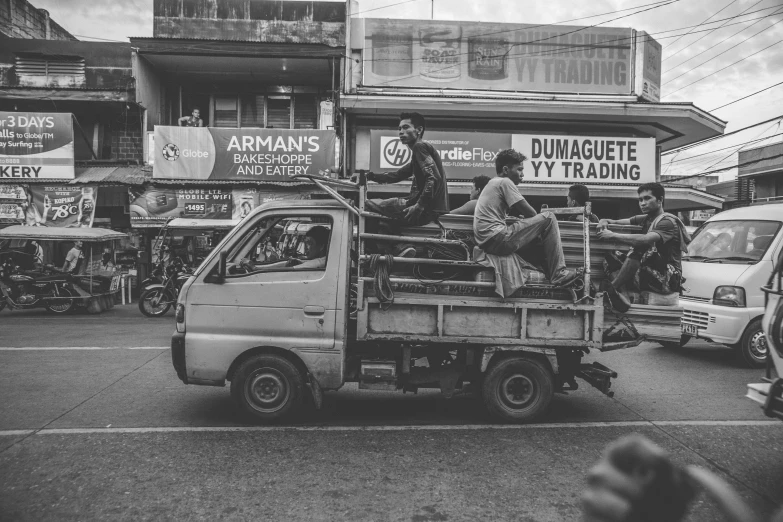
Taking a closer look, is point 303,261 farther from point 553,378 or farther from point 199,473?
point 553,378

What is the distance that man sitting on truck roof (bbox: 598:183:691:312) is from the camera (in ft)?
17.6

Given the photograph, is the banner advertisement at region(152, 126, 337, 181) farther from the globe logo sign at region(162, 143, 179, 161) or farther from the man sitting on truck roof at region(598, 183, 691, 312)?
the man sitting on truck roof at region(598, 183, 691, 312)

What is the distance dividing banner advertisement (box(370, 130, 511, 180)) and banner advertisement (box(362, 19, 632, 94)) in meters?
1.85

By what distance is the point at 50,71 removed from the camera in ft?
56.4

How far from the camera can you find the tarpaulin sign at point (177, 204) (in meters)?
15.5

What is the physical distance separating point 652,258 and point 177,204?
Answer: 13313 millimetres

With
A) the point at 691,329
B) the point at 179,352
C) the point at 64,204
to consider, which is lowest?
the point at 691,329

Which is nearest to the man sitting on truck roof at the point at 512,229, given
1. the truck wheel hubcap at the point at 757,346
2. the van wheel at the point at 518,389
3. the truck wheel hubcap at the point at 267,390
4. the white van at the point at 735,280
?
the van wheel at the point at 518,389

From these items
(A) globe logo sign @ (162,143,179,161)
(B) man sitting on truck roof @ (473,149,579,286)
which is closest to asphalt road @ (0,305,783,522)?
(B) man sitting on truck roof @ (473,149,579,286)

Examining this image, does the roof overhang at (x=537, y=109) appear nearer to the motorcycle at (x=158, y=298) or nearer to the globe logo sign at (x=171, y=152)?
the globe logo sign at (x=171, y=152)

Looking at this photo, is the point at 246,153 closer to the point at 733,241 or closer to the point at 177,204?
the point at 177,204

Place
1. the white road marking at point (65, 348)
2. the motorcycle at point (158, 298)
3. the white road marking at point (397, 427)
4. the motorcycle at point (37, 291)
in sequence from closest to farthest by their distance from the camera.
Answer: the white road marking at point (397, 427) → the white road marking at point (65, 348) → the motorcycle at point (158, 298) → the motorcycle at point (37, 291)

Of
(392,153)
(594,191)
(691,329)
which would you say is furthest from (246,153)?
(691,329)

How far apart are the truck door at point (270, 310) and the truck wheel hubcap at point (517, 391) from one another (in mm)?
1600
